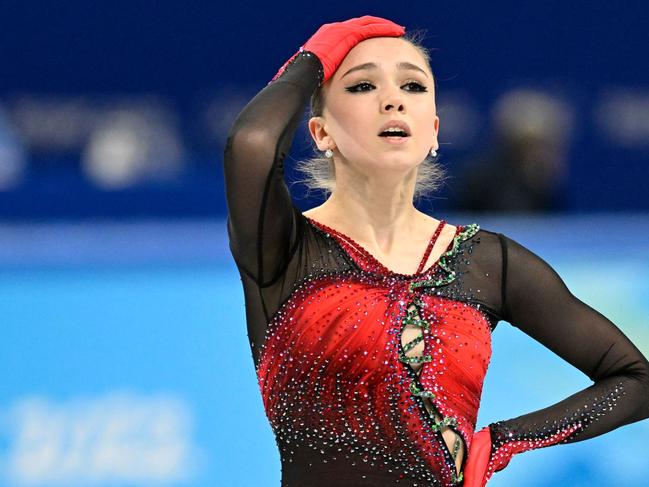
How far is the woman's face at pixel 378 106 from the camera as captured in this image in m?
1.83

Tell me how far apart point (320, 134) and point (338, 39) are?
0.57 ft

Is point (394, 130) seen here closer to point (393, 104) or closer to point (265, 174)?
point (393, 104)

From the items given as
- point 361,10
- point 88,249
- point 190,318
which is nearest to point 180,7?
point 361,10

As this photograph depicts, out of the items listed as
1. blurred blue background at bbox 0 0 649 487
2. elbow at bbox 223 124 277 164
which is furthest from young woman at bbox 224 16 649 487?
blurred blue background at bbox 0 0 649 487

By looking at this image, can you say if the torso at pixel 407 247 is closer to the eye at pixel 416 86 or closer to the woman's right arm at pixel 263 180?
the woman's right arm at pixel 263 180

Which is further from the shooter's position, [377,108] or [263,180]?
[377,108]

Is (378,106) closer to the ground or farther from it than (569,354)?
farther from it

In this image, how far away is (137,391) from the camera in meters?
3.17

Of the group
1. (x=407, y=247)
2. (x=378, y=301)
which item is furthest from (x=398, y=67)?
(x=378, y=301)

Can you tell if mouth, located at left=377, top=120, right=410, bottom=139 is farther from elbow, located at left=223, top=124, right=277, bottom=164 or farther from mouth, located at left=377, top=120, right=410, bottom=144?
elbow, located at left=223, top=124, right=277, bottom=164

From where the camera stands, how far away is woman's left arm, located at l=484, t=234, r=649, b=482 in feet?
6.20

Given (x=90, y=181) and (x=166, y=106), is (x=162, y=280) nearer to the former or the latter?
(x=90, y=181)

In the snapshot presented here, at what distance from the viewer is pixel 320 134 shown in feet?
6.40

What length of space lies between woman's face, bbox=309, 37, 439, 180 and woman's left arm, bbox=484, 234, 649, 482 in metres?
0.26
